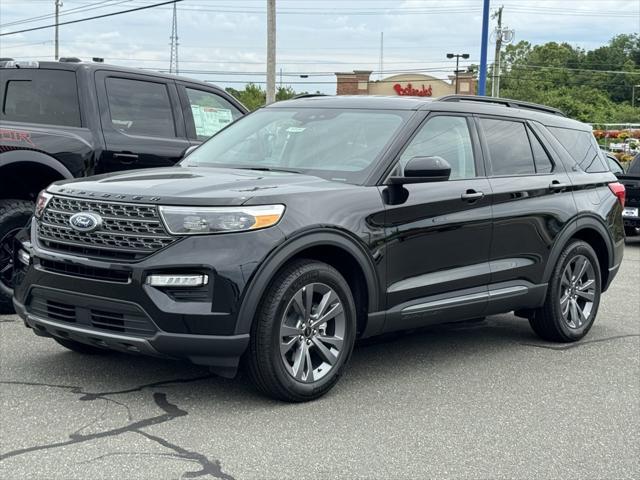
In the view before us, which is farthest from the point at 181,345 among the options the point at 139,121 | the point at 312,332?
the point at 139,121

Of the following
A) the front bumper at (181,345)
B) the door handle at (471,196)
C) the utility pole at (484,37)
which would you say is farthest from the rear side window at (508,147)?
the utility pole at (484,37)

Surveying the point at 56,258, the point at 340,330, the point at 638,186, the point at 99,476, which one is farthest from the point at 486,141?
the point at 638,186

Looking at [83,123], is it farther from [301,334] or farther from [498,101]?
[301,334]

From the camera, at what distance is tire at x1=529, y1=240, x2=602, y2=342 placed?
22.4ft

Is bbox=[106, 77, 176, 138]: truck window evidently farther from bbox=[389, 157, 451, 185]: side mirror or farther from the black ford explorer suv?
bbox=[389, 157, 451, 185]: side mirror

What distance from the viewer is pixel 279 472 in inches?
157

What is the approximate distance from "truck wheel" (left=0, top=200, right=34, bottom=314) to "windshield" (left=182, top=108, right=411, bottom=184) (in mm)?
1623

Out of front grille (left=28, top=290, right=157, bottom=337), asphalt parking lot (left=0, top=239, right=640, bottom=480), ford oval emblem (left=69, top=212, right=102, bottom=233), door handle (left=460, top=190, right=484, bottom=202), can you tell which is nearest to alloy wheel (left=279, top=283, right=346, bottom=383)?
asphalt parking lot (left=0, top=239, right=640, bottom=480)

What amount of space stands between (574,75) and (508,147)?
115304 millimetres

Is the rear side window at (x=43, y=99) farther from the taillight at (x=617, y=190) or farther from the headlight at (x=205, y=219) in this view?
the taillight at (x=617, y=190)

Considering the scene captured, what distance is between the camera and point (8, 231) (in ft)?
22.7

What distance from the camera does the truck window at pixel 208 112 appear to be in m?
8.72

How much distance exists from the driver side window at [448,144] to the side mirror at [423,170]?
0.31 meters

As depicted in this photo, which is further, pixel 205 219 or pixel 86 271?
pixel 86 271
